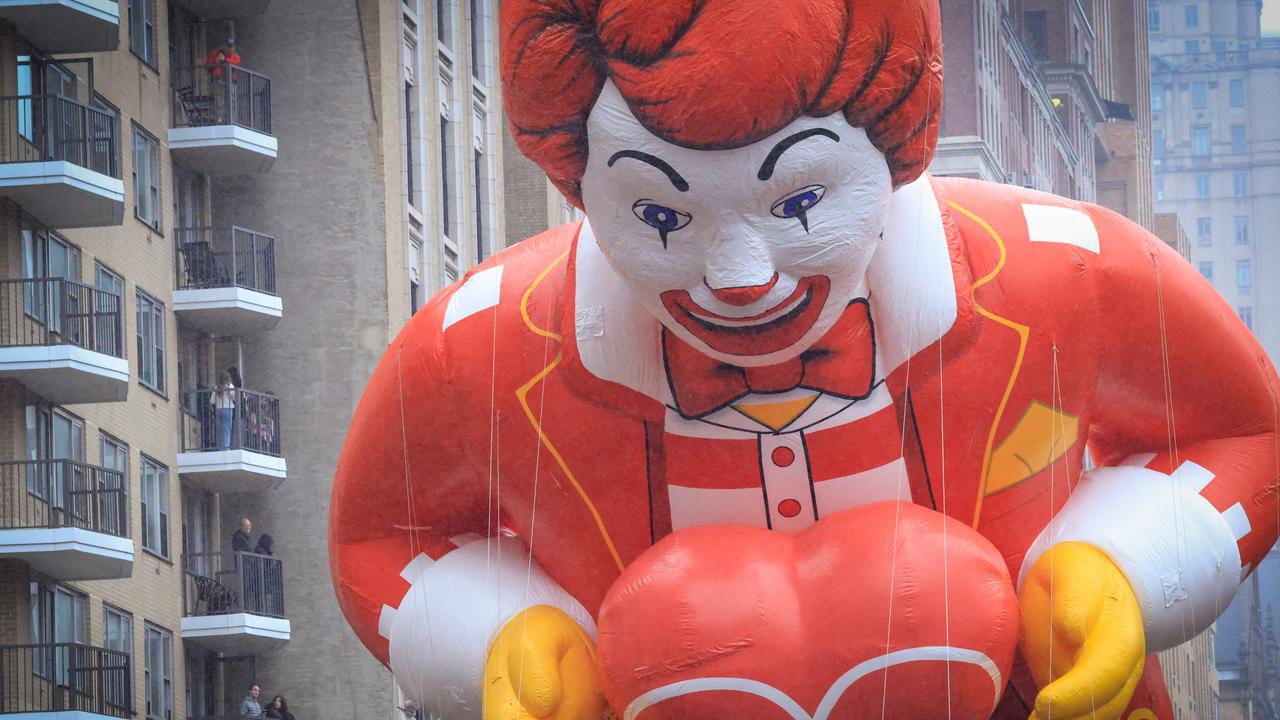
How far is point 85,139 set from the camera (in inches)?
1047

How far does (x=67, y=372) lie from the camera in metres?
25.6

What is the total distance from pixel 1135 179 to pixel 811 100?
2936 inches

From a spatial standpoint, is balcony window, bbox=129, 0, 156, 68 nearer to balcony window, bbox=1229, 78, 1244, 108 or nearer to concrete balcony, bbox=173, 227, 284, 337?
concrete balcony, bbox=173, 227, 284, 337

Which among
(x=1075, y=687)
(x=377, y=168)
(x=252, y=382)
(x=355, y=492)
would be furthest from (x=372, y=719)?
(x=1075, y=687)

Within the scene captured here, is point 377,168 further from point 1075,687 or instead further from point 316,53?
point 1075,687

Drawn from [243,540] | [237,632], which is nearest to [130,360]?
[243,540]

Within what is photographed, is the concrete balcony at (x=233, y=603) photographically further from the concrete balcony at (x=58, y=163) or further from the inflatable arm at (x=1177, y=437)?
the inflatable arm at (x=1177, y=437)

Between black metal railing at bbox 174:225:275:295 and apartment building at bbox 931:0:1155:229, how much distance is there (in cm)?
1241

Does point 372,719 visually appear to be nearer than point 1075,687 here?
No

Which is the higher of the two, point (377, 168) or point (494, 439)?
point (377, 168)

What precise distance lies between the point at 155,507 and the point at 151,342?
1.89 metres

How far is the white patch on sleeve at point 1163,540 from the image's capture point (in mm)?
10391

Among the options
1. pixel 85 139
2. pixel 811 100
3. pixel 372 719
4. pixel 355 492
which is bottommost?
pixel 372 719

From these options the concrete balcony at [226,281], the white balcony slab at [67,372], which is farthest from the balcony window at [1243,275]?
the white balcony slab at [67,372]
